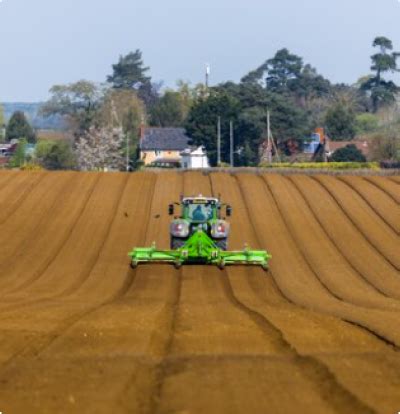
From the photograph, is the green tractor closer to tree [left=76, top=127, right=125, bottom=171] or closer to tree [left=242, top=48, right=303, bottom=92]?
tree [left=76, top=127, right=125, bottom=171]

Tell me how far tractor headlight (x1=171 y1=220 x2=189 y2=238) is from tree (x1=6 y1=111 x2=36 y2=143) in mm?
123522

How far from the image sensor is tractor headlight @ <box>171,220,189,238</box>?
26984mm

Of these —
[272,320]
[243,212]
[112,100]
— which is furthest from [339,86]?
[272,320]

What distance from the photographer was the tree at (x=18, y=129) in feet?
490

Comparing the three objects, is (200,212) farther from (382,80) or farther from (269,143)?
(382,80)

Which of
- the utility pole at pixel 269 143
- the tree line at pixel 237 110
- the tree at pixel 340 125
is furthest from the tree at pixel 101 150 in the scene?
the tree at pixel 340 125

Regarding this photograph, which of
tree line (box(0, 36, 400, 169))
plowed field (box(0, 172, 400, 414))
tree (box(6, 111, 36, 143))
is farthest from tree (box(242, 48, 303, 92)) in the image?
plowed field (box(0, 172, 400, 414))

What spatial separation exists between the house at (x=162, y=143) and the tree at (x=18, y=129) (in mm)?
31411

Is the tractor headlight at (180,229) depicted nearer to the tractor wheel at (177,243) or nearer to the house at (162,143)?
the tractor wheel at (177,243)

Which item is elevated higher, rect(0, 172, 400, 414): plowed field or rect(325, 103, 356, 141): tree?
rect(325, 103, 356, 141): tree

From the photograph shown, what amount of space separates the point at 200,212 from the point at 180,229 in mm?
1128

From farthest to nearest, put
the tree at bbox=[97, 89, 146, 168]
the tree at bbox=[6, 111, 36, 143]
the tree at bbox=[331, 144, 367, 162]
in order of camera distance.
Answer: the tree at bbox=[6, 111, 36, 143]
the tree at bbox=[97, 89, 146, 168]
the tree at bbox=[331, 144, 367, 162]

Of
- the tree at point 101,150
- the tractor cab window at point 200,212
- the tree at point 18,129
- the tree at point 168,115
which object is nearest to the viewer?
the tractor cab window at point 200,212

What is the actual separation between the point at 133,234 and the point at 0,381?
19334 millimetres
